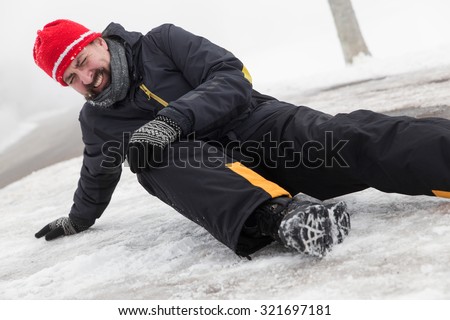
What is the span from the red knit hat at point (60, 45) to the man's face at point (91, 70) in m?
0.03

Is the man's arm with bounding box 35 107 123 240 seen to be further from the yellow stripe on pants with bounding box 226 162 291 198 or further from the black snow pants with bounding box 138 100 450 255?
the yellow stripe on pants with bounding box 226 162 291 198

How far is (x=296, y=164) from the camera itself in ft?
7.55

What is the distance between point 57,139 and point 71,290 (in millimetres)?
6565

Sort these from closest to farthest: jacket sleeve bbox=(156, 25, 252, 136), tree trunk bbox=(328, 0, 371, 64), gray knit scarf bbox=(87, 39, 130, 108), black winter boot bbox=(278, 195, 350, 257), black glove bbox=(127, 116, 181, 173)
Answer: black winter boot bbox=(278, 195, 350, 257) < black glove bbox=(127, 116, 181, 173) < jacket sleeve bbox=(156, 25, 252, 136) < gray knit scarf bbox=(87, 39, 130, 108) < tree trunk bbox=(328, 0, 371, 64)

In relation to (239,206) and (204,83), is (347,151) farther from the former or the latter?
(204,83)

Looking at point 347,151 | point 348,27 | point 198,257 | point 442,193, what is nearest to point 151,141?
point 198,257

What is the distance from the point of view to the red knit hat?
2.43 m

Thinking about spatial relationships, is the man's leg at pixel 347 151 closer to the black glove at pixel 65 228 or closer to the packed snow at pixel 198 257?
the packed snow at pixel 198 257

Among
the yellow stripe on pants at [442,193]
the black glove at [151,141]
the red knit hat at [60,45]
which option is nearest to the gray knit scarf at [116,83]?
the red knit hat at [60,45]

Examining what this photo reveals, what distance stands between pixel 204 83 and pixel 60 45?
2.23ft

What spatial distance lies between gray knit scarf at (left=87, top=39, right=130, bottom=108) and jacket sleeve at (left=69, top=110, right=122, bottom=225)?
0.25 metres

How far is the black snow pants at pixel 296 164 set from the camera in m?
1.92

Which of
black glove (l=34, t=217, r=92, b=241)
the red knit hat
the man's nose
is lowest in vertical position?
black glove (l=34, t=217, r=92, b=241)

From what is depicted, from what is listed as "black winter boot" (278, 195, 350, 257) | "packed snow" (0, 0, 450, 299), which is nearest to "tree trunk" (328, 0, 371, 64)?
"packed snow" (0, 0, 450, 299)
